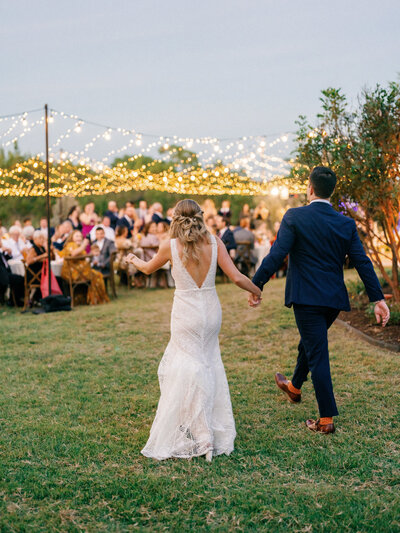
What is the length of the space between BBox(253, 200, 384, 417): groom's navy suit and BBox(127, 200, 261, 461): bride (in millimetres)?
403

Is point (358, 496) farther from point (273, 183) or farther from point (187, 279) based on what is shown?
point (273, 183)

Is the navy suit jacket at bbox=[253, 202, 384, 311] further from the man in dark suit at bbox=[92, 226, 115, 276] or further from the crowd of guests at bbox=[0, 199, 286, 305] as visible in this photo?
the man in dark suit at bbox=[92, 226, 115, 276]

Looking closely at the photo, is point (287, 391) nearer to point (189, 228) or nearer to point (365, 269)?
point (365, 269)

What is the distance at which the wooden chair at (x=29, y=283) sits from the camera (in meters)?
10.2

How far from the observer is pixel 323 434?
12.5ft

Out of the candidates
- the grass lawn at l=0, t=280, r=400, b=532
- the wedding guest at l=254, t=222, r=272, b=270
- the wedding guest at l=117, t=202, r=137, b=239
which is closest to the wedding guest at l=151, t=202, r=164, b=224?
the wedding guest at l=117, t=202, r=137, b=239

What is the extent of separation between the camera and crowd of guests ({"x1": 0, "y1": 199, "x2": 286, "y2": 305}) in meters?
10.4

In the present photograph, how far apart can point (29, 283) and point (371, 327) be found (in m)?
6.26

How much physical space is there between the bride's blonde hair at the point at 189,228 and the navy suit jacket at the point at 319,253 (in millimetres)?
519

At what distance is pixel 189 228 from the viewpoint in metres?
3.44

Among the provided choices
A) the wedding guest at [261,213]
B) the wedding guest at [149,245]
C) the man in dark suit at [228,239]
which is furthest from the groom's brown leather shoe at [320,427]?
the wedding guest at [261,213]

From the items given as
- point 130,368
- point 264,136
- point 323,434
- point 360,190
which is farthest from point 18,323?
point 264,136

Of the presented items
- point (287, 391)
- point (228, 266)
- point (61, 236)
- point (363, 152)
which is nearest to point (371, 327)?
point (363, 152)

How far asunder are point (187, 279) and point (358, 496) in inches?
62.5
